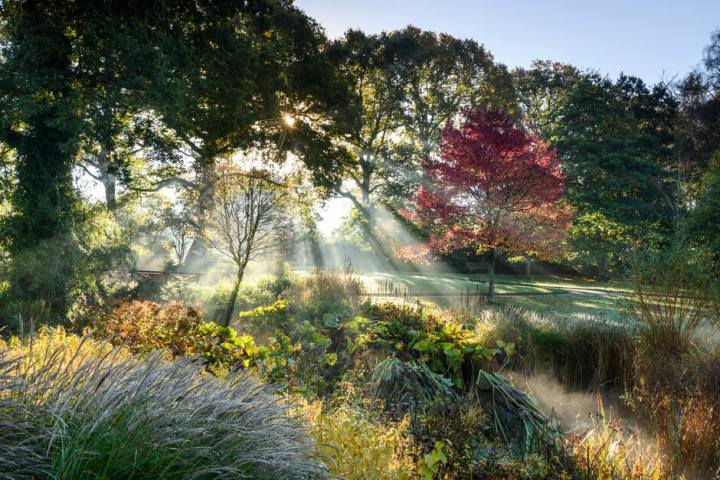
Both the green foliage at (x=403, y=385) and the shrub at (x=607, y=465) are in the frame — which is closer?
the shrub at (x=607, y=465)

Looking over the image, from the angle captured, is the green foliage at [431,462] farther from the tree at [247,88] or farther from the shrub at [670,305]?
the tree at [247,88]

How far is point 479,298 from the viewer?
38.4 ft

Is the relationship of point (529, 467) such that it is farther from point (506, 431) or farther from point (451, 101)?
point (451, 101)

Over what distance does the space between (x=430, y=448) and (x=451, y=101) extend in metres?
24.0

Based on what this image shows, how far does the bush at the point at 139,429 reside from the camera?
1892 millimetres

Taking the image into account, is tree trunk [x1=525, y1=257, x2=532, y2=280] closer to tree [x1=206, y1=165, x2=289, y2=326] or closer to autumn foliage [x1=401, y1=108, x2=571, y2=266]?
autumn foliage [x1=401, y1=108, x2=571, y2=266]

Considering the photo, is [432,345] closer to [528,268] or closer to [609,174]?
[528,268]

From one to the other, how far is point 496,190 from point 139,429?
38.7 ft

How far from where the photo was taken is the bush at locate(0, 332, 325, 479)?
6.21 feet

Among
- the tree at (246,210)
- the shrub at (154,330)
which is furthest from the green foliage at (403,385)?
the tree at (246,210)

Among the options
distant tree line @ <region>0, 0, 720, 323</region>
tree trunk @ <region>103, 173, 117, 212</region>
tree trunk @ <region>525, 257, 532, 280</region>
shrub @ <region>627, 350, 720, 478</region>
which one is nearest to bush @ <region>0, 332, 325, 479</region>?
shrub @ <region>627, 350, 720, 478</region>

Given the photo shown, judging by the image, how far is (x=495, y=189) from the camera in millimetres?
12703

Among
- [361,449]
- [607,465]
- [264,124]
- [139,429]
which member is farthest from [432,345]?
[264,124]

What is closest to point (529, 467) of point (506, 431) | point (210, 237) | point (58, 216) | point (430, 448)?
point (430, 448)
